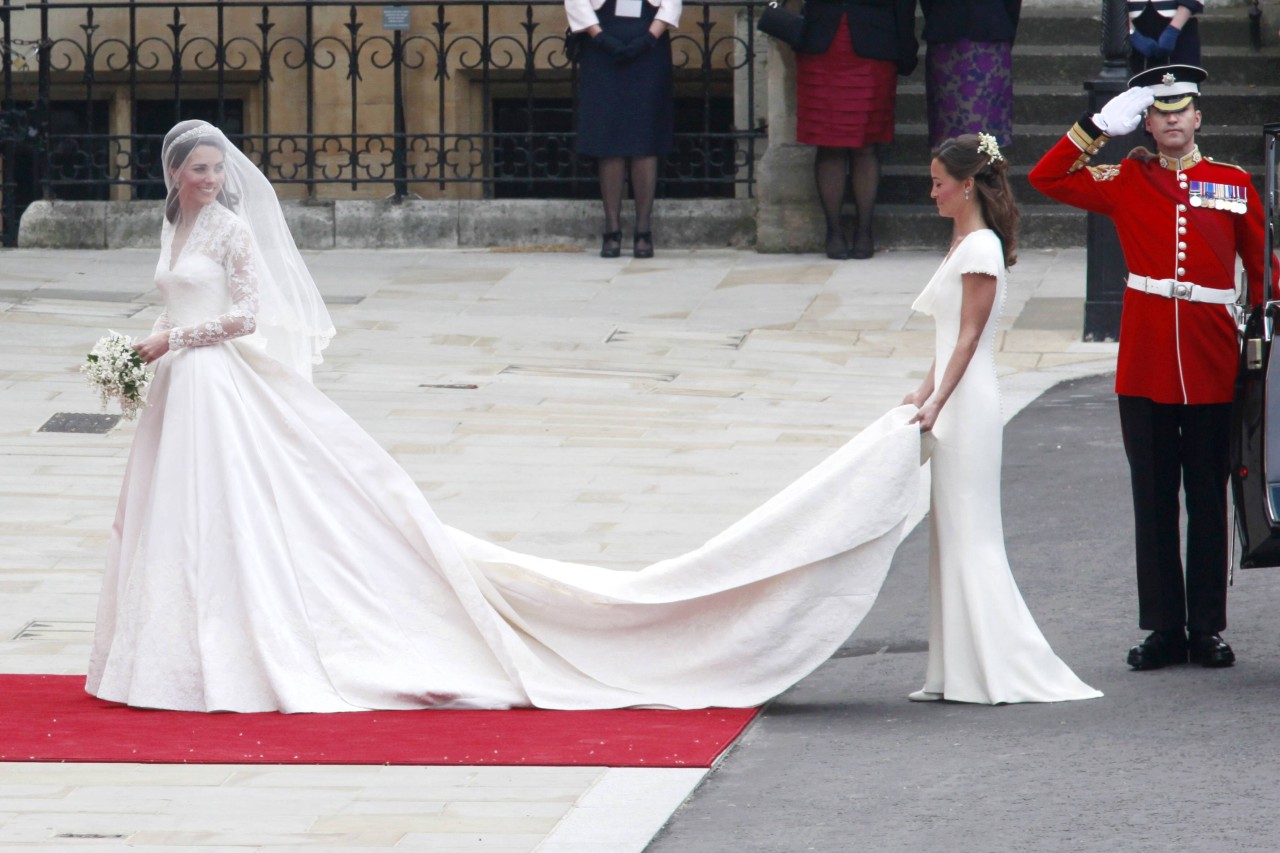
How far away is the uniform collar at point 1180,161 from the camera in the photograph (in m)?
6.93

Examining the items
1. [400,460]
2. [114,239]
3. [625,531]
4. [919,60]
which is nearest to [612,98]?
[919,60]

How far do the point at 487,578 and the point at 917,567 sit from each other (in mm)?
2193

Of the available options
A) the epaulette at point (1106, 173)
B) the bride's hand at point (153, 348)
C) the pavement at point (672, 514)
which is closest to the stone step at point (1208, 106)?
the pavement at point (672, 514)

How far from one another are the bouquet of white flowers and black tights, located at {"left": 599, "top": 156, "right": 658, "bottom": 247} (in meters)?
8.51

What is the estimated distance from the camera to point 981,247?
21.9ft

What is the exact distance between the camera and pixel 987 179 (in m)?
6.72

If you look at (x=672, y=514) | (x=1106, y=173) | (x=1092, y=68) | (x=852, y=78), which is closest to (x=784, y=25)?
(x=852, y=78)

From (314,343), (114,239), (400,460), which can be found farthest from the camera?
(114,239)

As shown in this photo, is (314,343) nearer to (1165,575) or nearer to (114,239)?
(1165,575)

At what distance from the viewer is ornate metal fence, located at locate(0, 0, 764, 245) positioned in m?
16.3

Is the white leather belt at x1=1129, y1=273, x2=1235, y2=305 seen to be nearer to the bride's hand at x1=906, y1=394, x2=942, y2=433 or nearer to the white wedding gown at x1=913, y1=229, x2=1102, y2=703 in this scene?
the white wedding gown at x1=913, y1=229, x2=1102, y2=703

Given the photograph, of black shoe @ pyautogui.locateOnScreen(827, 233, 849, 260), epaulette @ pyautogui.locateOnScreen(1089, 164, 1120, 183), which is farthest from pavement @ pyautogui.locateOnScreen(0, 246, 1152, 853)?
epaulette @ pyautogui.locateOnScreen(1089, 164, 1120, 183)

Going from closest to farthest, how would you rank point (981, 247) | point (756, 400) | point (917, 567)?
point (981, 247), point (917, 567), point (756, 400)

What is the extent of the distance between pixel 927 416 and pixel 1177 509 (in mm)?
989
